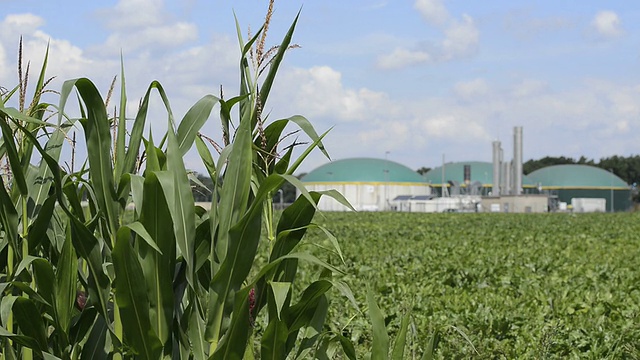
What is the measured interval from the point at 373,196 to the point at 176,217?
8042cm

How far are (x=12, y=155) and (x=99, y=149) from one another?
10.5 inches

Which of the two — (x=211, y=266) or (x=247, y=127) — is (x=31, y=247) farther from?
(x=247, y=127)

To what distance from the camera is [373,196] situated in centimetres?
8219

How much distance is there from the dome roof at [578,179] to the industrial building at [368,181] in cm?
1422

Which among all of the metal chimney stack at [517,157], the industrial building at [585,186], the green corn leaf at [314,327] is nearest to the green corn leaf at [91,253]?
the green corn leaf at [314,327]

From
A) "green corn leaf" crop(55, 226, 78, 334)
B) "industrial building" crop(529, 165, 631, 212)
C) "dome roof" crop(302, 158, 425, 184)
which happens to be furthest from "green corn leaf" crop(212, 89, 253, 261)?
"industrial building" crop(529, 165, 631, 212)

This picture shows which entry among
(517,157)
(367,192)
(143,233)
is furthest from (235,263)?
(367,192)

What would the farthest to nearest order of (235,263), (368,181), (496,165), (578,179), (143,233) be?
(578,179), (368,181), (496,165), (235,263), (143,233)

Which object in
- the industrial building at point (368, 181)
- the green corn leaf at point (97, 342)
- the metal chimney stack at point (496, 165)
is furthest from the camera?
the industrial building at point (368, 181)

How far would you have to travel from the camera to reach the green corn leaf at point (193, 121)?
219 centimetres

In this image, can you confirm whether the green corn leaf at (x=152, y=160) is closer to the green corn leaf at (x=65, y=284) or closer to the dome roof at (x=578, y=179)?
the green corn leaf at (x=65, y=284)

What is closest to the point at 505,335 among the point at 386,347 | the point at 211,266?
the point at 386,347

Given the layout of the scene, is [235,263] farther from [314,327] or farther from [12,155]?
[12,155]

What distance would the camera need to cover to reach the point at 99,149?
217cm
